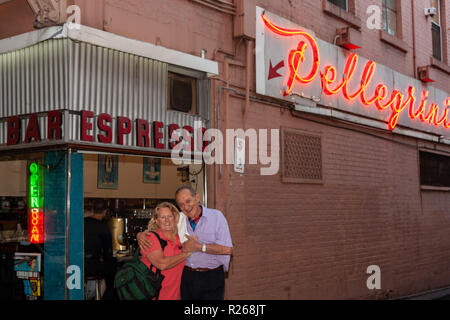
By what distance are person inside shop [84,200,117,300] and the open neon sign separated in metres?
3.68

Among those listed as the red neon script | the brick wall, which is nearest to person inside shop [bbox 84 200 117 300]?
the brick wall

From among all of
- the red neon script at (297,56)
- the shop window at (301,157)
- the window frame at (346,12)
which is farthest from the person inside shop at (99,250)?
the window frame at (346,12)

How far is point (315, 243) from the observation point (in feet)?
30.8

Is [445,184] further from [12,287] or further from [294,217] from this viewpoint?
[12,287]

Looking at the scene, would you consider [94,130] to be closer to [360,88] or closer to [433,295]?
[360,88]

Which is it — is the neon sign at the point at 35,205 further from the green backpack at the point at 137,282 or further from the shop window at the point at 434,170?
the shop window at the point at 434,170

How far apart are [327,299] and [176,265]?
507 cm

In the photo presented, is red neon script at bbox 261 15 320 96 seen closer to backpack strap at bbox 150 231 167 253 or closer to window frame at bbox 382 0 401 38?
window frame at bbox 382 0 401 38

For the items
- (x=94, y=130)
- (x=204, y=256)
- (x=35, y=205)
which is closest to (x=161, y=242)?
(x=204, y=256)

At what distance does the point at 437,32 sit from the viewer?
47.6 ft

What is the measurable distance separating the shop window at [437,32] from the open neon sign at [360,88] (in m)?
1.33

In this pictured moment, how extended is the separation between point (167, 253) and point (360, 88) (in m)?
6.80

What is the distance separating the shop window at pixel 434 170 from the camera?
1298 centimetres
